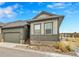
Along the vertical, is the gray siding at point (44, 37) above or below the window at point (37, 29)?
below

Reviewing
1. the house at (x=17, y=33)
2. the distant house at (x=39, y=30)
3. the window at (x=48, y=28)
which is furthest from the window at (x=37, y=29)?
the house at (x=17, y=33)

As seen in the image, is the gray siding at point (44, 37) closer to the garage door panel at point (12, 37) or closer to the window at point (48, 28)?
the window at point (48, 28)

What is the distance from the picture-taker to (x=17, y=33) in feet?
86.9

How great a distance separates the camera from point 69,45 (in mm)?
17047

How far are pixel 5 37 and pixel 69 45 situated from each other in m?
15.6

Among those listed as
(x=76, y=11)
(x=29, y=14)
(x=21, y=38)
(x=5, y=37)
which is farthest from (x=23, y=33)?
(x=76, y=11)

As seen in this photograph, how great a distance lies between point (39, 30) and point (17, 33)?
5.64 m

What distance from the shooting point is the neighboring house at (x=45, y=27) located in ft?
67.5

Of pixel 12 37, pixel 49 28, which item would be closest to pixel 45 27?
pixel 49 28

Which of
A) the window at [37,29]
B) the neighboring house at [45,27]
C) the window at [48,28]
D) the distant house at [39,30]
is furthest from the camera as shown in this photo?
the window at [37,29]

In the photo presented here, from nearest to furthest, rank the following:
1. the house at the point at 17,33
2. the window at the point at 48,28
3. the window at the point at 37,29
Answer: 1. the window at the point at 48,28
2. the window at the point at 37,29
3. the house at the point at 17,33

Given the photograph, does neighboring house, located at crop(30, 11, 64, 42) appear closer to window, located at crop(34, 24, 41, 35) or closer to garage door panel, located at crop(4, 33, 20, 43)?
window, located at crop(34, 24, 41, 35)

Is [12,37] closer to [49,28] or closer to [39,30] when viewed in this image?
[39,30]

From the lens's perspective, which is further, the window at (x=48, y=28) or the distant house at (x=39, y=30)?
the window at (x=48, y=28)
